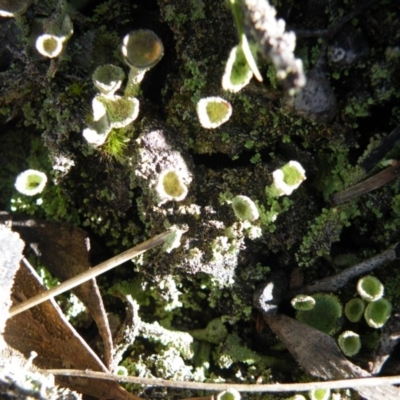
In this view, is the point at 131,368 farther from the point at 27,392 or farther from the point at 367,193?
the point at 367,193

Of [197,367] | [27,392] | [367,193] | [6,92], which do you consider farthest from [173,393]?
[6,92]

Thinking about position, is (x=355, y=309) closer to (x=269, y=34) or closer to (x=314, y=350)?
(x=314, y=350)

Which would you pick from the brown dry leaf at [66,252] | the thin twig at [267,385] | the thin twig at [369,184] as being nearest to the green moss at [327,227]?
the thin twig at [369,184]

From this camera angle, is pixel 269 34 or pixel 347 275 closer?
pixel 269 34

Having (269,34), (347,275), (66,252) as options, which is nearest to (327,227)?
(347,275)

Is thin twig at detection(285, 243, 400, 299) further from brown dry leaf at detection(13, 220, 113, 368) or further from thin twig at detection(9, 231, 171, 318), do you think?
brown dry leaf at detection(13, 220, 113, 368)

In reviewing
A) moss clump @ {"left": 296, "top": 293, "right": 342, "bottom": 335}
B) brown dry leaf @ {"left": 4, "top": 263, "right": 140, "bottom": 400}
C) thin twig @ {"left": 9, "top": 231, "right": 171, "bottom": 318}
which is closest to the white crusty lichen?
thin twig @ {"left": 9, "top": 231, "right": 171, "bottom": 318}
